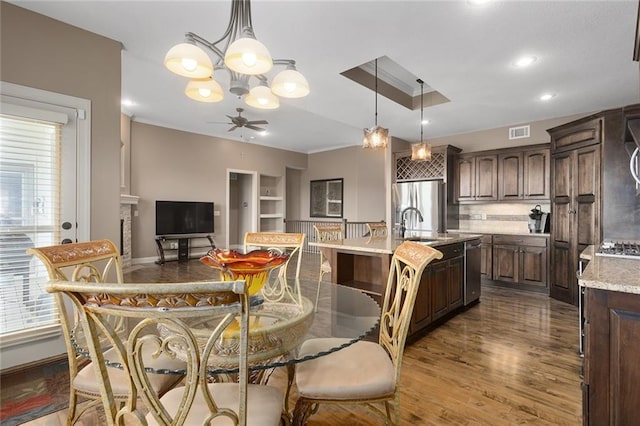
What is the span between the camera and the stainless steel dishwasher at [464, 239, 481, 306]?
12.6 ft

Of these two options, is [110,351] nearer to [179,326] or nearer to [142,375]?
[142,375]

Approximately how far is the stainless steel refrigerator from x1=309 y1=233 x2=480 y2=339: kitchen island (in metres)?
1.86

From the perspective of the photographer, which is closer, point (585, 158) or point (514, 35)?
point (514, 35)

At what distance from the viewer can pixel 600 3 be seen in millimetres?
2307

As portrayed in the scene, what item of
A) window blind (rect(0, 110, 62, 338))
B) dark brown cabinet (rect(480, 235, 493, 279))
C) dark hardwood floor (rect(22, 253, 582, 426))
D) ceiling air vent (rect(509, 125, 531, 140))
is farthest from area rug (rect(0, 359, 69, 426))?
ceiling air vent (rect(509, 125, 531, 140))

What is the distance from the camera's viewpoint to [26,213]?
8.11ft

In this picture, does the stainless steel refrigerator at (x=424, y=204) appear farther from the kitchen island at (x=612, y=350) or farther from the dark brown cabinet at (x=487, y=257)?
the kitchen island at (x=612, y=350)

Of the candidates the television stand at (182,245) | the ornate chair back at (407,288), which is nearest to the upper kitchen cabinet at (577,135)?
the ornate chair back at (407,288)

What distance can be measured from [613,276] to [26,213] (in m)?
3.88

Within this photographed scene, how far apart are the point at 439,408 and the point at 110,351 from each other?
6.22 ft

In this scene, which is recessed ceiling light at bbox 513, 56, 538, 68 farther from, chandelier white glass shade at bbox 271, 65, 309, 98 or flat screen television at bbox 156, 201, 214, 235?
flat screen television at bbox 156, 201, 214, 235

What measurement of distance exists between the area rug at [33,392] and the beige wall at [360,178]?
6.73 m

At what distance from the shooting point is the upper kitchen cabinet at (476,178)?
545 cm

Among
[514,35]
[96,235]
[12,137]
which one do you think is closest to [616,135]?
[514,35]
